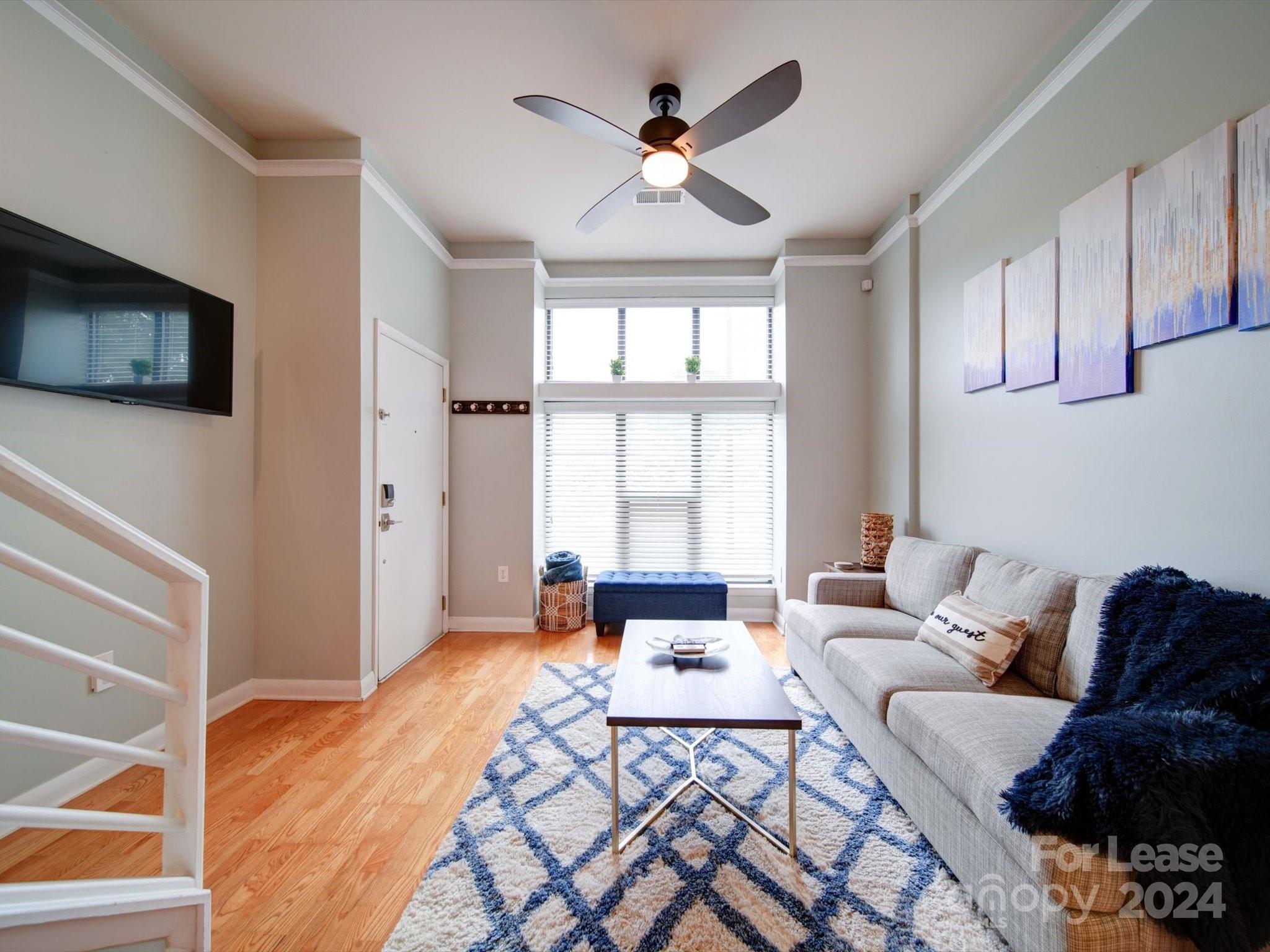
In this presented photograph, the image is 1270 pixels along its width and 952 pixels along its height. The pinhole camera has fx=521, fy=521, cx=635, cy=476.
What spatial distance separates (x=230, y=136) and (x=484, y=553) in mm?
2868

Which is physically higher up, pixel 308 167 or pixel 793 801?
pixel 308 167

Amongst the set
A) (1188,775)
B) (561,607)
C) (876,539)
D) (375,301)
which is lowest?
(561,607)

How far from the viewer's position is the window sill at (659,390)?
4242 millimetres

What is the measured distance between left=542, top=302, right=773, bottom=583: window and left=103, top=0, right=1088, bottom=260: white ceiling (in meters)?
1.34

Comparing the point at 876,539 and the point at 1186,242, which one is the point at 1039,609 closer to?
the point at 1186,242

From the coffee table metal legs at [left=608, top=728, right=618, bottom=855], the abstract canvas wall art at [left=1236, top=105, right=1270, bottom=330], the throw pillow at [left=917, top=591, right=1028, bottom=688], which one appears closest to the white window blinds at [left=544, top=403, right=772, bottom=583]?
the throw pillow at [left=917, top=591, right=1028, bottom=688]

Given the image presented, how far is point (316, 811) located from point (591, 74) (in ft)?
10.5

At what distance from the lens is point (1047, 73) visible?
219 cm

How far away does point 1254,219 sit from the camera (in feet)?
4.73

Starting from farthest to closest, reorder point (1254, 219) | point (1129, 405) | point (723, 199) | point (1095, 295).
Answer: point (723, 199) < point (1095, 295) < point (1129, 405) < point (1254, 219)

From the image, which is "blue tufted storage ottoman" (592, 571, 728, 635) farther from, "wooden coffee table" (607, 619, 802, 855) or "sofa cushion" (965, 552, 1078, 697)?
"sofa cushion" (965, 552, 1078, 697)

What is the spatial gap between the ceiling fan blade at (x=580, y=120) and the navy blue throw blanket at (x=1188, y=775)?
2460 millimetres

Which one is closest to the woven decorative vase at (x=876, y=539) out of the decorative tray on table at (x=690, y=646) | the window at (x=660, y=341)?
the decorative tray on table at (x=690, y=646)

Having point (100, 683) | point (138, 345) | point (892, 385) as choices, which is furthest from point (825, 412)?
point (100, 683)
